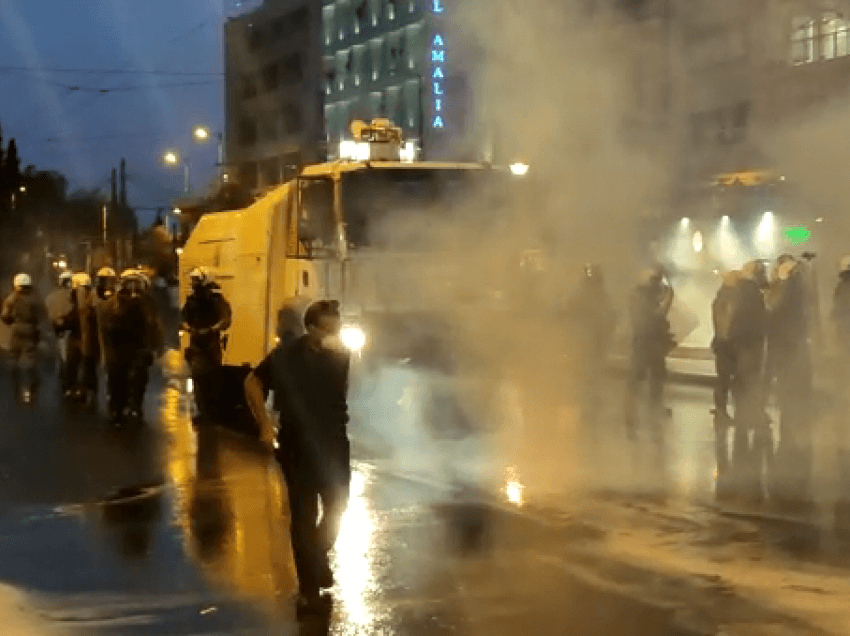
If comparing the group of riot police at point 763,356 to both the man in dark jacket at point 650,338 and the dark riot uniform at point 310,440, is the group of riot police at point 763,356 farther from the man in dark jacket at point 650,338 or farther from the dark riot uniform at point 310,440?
the dark riot uniform at point 310,440

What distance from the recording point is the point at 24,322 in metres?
15.9

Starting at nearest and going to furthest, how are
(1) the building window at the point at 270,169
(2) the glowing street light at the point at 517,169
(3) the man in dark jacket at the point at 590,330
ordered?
(3) the man in dark jacket at the point at 590,330 < (2) the glowing street light at the point at 517,169 < (1) the building window at the point at 270,169

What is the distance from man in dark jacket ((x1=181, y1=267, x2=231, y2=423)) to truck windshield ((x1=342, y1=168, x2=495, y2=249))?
53.9 inches

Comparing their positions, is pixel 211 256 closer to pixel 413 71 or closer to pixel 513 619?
pixel 513 619

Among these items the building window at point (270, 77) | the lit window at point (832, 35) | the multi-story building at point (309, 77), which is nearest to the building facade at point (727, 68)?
the lit window at point (832, 35)

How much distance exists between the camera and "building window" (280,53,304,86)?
234ft

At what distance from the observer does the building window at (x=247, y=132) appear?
255 ft

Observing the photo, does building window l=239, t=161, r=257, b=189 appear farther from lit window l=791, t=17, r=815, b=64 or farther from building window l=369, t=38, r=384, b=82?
lit window l=791, t=17, r=815, b=64

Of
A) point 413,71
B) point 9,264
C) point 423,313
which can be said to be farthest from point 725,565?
point 9,264

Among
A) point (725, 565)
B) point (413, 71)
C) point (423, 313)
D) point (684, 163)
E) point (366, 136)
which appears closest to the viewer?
point (725, 565)

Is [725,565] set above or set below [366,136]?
below

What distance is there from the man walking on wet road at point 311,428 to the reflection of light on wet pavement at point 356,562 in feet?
0.48

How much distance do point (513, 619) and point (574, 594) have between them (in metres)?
0.48

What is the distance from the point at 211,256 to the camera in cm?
1555
